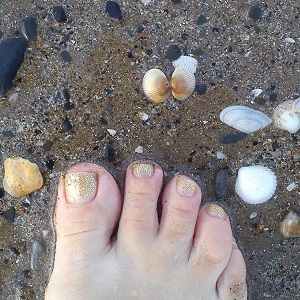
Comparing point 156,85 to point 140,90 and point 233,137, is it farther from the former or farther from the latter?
point 233,137

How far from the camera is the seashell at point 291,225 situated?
1.74m

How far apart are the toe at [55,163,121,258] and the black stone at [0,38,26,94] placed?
1.28ft

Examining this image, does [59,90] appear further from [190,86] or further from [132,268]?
[132,268]

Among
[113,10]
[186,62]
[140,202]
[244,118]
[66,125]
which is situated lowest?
Result: [140,202]

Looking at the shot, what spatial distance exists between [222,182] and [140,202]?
315mm

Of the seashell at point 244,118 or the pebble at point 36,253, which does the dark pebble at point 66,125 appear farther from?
the seashell at point 244,118

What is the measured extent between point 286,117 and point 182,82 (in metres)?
0.40

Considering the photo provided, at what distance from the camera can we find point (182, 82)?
1.68m

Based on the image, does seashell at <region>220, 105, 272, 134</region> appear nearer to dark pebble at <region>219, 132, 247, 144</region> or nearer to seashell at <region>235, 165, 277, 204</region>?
dark pebble at <region>219, 132, 247, 144</region>

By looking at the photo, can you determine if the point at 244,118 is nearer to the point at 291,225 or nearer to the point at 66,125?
the point at 291,225

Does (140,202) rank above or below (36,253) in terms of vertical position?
above

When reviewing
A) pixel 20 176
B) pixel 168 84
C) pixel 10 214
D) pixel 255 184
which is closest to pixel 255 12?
pixel 168 84

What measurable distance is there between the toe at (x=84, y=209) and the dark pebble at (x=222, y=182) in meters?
0.38

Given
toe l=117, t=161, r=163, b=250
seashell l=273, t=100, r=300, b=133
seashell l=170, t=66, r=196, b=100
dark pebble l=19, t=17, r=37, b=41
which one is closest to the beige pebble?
toe l=117, t=161, r=163, b=250
